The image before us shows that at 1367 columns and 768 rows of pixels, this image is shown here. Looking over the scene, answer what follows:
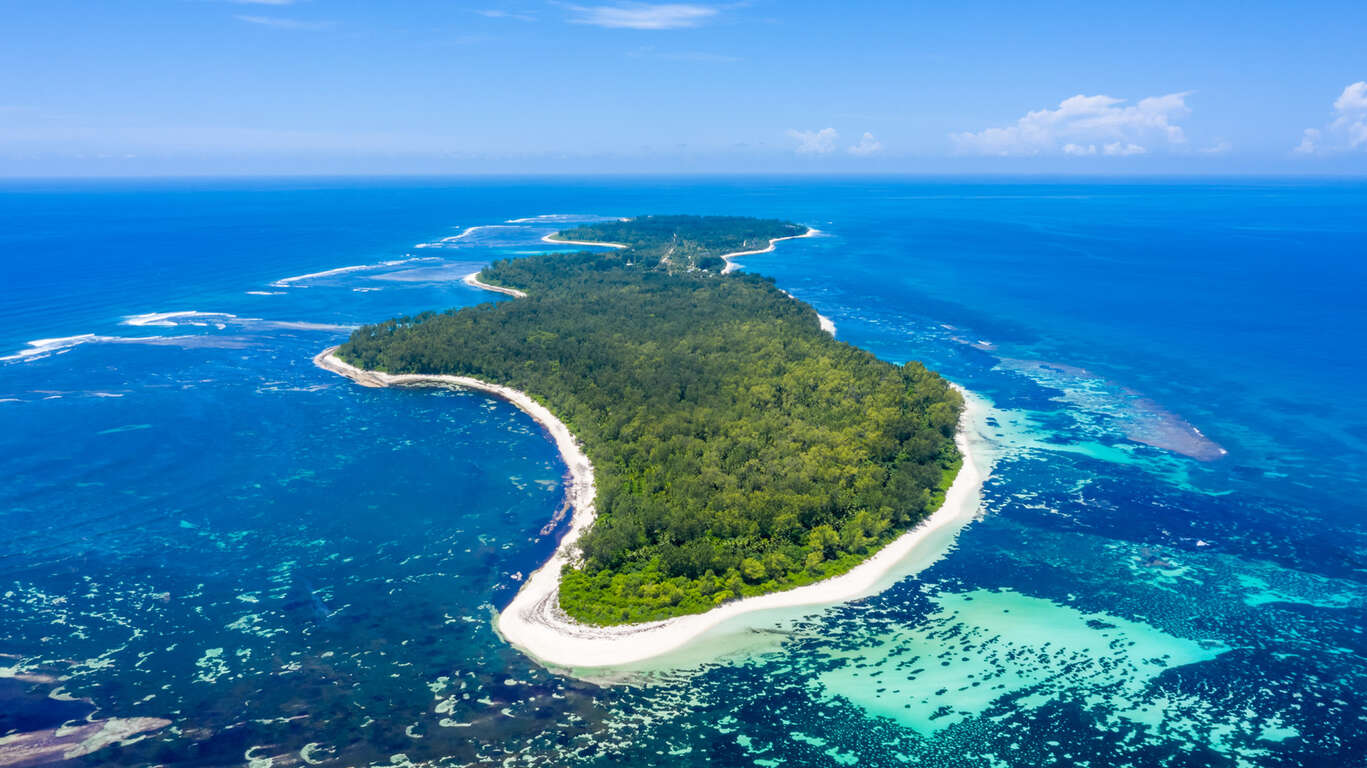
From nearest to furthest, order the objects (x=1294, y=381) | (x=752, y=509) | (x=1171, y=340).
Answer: (x=752, y=509) < (x=1294, y=381) < (x=1171, y=340)

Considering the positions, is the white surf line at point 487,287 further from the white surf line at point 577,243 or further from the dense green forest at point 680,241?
the white surf line at point 577,243

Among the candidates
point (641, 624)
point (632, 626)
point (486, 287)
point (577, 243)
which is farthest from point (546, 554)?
point (577, 243)

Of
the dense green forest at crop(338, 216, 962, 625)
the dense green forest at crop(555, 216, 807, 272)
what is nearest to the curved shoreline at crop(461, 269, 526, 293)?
the dense green forest at crop(338, 216, 962, 625)

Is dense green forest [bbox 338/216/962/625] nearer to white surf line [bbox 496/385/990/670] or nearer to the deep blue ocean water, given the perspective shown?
white surf line [bbox 496/385/990/670]

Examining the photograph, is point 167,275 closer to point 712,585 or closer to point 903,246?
point 712,585

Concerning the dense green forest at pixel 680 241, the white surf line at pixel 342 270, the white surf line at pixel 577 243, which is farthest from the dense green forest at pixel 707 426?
the white surf line at pixel 577 243

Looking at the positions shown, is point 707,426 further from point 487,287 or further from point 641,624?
point 487,287

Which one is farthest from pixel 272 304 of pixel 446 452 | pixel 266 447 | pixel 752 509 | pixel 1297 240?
pixel 1297 240
